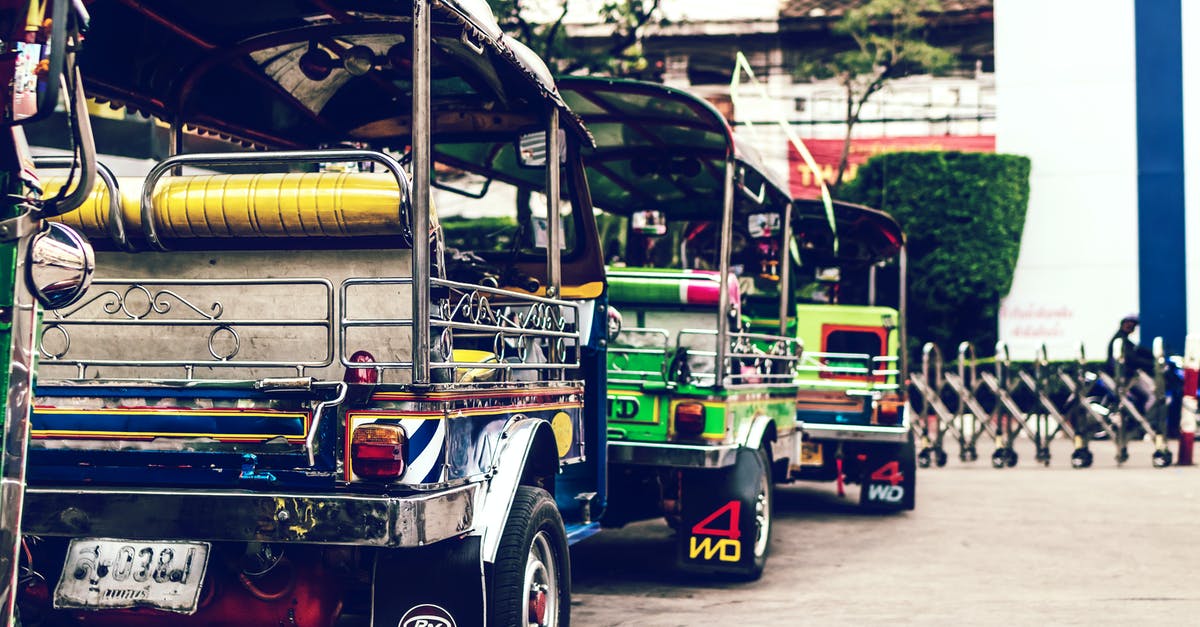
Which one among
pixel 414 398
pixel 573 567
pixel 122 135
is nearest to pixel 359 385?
pixel 414 398

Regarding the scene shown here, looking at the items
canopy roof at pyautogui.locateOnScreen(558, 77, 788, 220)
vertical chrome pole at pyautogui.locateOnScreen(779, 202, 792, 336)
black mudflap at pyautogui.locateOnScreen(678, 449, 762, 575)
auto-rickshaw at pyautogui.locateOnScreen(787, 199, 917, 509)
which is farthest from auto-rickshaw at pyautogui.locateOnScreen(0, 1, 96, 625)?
auto-rickshaw at pyautogui.locateOnScreen(787, 199, 917, 509)

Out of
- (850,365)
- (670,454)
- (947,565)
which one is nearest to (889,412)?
(850,365)

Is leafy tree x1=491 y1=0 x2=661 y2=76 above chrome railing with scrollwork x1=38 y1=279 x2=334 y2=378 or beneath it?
above

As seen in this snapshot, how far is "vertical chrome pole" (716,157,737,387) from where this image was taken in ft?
23.4

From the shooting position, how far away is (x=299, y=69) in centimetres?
614

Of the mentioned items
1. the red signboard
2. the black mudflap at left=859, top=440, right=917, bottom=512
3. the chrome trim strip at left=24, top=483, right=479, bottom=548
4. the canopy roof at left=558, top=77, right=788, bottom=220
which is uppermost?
the red signboard

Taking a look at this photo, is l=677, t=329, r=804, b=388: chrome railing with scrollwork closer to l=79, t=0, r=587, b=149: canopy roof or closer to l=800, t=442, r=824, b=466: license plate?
l=800, t=442, r=824, b=466: license plate

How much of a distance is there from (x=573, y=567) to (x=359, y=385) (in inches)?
174

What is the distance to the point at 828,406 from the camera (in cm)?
1077

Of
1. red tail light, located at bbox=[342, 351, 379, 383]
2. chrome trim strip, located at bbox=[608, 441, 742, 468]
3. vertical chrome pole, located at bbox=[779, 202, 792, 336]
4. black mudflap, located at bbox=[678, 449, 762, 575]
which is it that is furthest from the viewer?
vertical chrome pole, located at bbox=[779, 202, 792, 336]

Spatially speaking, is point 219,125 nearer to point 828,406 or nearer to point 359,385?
point 359,385

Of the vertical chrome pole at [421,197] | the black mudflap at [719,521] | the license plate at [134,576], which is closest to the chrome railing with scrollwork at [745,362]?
Answer: the black mudflap at [719,521]

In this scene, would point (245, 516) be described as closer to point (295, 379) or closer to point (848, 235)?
Result: point (295, 379)

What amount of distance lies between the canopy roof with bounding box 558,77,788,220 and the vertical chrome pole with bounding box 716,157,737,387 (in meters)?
→ 0.21
